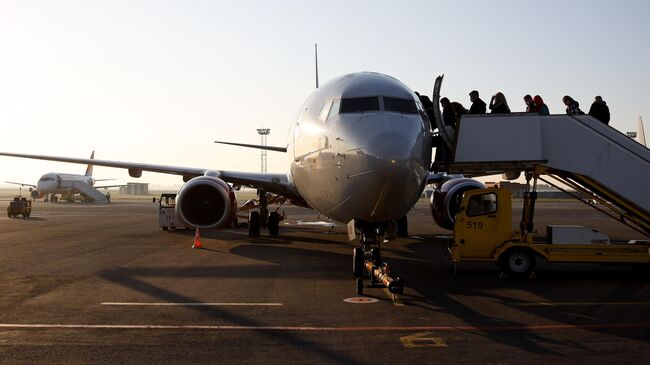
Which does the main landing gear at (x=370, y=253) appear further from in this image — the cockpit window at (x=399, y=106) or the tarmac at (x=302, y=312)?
the cockpit window at (x=399, y=106)

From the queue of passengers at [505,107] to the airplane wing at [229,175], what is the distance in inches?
220

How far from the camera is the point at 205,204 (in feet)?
58.7

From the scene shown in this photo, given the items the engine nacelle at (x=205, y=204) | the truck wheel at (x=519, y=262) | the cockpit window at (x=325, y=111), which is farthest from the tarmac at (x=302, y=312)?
the cockpit window at (x=325, y=111)

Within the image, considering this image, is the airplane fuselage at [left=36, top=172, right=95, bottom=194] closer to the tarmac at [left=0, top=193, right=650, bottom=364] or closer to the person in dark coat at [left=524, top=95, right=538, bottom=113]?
the tarmac at [left=0, top=193, right=650, bottom=364]

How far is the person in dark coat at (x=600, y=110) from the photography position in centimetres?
1373

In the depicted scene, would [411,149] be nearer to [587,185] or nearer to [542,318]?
[542,318]

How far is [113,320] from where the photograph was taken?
8133mm

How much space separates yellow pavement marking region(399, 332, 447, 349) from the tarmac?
0.02m

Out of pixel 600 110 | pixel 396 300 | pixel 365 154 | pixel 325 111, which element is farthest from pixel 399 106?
pixel 600 110

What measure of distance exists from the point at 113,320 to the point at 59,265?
7.01 metres

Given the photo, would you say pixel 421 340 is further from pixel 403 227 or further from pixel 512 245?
pixel 403 227

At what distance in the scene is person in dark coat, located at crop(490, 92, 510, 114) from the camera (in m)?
13.6

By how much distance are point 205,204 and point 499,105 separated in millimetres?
9082

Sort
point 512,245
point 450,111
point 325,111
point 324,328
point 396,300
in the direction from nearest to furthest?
point 324,328
point 396,300
point 325,111
point 512,245
point 450,111
